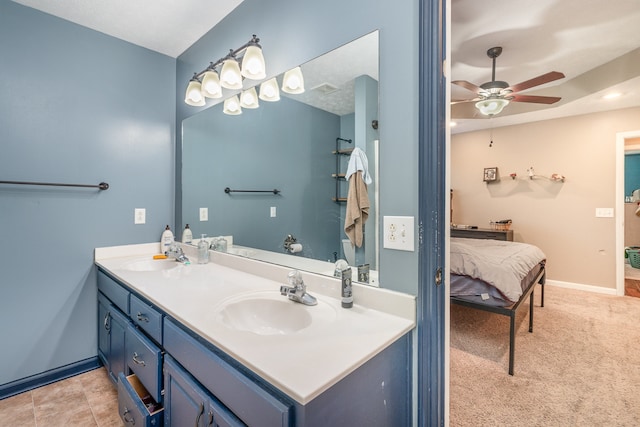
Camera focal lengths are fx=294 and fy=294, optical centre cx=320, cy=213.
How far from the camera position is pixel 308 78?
145 centimetres

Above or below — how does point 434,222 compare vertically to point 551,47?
below

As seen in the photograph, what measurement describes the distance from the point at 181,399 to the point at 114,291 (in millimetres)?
1014

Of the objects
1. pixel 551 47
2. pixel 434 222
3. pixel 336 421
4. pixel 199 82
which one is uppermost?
pixel 551 47

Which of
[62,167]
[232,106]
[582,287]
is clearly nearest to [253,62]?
[232,106]

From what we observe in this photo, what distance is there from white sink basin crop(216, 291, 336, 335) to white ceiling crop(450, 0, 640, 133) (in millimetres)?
2074

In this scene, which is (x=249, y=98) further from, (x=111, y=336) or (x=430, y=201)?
(x=111, y=336)

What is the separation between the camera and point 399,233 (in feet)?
3.51

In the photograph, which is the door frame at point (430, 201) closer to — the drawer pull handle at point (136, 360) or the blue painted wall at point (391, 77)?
the blue painted wall at point (391, 77)

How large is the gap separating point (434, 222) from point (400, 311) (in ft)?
1.11

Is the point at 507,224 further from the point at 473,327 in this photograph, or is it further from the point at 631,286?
the point at 473,327

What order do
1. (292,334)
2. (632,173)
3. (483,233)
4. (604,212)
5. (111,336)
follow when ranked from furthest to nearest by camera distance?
(632,173)
(483,233)
(604,212)
(111,336)
(292,334)

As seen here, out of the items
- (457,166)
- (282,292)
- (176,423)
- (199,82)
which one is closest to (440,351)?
(282,292)

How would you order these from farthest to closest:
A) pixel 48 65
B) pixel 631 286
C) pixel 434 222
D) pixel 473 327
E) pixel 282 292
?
pixel 631 286 < pixel 473 327 < pixel 48 65 < pixel 282 292 < pixel 434 222

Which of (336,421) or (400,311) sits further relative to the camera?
(400,311)
